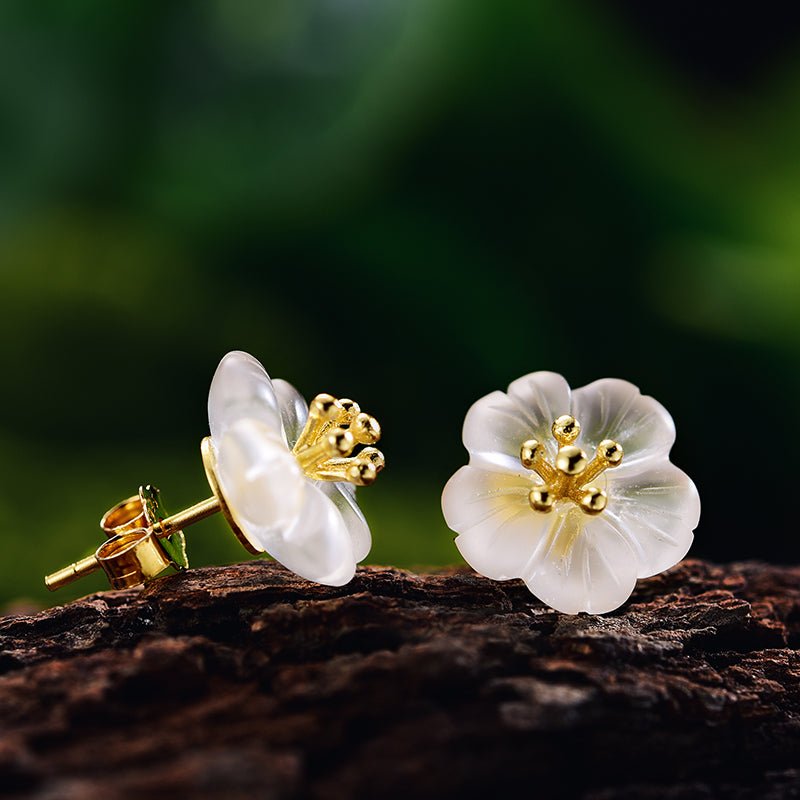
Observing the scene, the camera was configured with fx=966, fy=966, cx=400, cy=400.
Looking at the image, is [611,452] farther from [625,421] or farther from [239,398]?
[239,398]

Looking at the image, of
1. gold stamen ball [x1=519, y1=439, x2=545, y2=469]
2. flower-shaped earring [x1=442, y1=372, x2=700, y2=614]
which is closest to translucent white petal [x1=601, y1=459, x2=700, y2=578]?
flower-shaped earring [x1=442, y1=372, x2=700, y2=614]

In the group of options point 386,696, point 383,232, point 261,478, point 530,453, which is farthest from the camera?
point 383,232

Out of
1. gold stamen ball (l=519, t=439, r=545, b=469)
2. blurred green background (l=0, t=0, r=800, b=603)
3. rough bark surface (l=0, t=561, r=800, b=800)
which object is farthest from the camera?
blurred green background (l=0, t=0, r=800, b=603)

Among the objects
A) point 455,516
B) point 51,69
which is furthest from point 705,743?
point 51,69

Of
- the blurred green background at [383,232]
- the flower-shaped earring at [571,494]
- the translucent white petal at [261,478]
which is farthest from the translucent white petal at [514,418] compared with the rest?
the blurred green background at [383,232]

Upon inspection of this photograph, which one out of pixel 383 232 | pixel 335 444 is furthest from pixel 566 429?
pixel 383 232

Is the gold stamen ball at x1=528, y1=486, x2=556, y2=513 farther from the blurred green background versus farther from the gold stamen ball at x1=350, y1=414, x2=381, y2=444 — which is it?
the blurred green background

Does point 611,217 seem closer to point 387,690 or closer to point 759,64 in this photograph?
point 759,64
